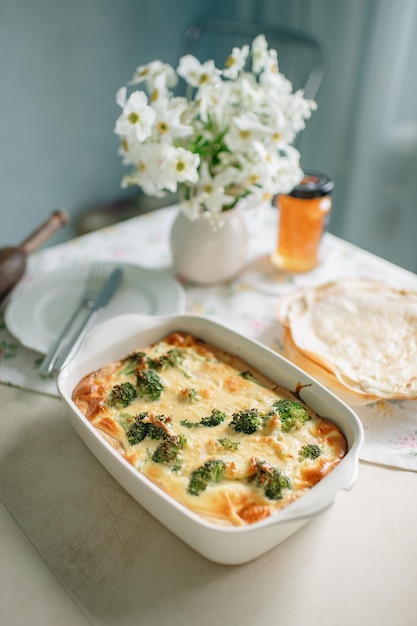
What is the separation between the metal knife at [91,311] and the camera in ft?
4.05

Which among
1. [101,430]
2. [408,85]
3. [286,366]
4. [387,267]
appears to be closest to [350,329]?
[286,366]

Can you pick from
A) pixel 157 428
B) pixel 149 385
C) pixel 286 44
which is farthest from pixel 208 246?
pixel 286 44

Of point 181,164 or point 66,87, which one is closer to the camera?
point 181,164

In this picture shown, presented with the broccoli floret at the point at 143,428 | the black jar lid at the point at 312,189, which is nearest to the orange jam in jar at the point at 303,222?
the black jar lid at the point at 312,189

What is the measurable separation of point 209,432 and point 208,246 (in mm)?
604

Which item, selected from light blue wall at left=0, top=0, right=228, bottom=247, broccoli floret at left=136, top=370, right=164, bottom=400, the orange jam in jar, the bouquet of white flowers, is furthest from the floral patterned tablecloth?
light blue wall at left=0, top=0, right=228, bottom=247

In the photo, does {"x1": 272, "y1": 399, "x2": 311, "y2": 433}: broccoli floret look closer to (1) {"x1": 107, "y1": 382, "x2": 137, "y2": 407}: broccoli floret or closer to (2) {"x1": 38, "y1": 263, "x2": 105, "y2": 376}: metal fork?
(1) {"x1": 107, "y1": 382, "x2": 137, "y2": 407}: broccoli floret

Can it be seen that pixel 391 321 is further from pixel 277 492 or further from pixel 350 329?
pixel 277 492

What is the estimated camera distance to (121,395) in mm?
1029

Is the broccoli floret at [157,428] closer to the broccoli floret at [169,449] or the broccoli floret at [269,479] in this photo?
the broccoli floret at [169,449]

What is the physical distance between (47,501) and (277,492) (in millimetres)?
418

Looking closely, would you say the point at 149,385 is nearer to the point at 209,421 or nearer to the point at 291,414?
the point at 209,421

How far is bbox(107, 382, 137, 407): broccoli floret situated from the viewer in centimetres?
103

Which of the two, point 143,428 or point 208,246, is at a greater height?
point 208,246
